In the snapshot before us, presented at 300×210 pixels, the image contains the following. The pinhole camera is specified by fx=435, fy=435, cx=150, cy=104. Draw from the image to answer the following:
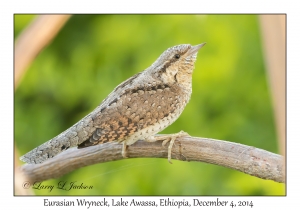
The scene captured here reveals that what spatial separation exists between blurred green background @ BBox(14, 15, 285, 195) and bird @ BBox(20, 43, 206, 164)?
738 millimetres

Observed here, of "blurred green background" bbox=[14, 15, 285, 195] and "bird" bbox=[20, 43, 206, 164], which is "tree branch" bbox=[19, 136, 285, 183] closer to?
"bird" bbox=[20, 43, 206, 164]

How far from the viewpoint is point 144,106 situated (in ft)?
8.13

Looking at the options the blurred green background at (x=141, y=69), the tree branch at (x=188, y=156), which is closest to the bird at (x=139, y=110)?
the tree branch at (x=188, y=156)

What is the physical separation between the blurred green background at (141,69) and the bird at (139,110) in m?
0.74

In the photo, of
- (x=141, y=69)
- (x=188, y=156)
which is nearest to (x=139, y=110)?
(x=188, y=156)

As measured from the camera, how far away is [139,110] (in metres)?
2.46

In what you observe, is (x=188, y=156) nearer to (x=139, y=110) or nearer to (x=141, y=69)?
(x=139, y=110)

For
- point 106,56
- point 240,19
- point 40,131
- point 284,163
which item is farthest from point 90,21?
point 284,163

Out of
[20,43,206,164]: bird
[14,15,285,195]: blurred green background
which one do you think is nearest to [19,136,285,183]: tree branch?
Answer: [20,43,206,164]: bird

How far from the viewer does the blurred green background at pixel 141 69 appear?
137 inches

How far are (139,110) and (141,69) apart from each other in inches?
38.0

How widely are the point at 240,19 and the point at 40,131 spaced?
6.35 ft

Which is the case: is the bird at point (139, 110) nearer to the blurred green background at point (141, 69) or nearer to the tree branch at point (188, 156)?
the tree branch at point (188, 156)
